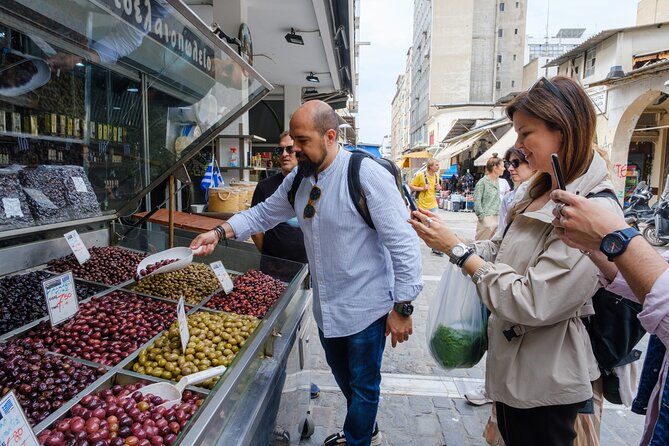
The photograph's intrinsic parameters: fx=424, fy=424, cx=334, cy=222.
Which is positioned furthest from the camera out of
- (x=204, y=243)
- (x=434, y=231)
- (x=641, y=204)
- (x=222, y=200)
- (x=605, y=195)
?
(x=641, y=204)

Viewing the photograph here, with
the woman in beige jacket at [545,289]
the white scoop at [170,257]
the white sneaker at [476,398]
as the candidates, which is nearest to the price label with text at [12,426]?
the woman in beige jacket at [545,289]

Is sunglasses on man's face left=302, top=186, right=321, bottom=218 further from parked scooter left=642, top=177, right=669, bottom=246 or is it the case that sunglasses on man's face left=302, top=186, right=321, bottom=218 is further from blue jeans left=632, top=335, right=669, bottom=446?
parked scooter left=642, top=177, right=669, bottom=246

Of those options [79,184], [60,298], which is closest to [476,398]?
[60,298]

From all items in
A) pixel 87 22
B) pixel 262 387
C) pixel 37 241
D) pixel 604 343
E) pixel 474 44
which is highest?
pixel 474 44

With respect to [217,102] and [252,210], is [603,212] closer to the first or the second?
[252,210]

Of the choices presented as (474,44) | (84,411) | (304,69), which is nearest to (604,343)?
(84,411)

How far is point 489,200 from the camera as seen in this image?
6445 mm

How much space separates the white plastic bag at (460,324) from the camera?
2.13m

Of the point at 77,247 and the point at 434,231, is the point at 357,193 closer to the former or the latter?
the point at 434,231

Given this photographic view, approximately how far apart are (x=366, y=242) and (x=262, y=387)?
0.91 meters

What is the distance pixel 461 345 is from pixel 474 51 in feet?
189

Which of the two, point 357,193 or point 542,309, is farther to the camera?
point 357,193

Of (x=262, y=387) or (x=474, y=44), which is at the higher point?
(x=474, y=44)

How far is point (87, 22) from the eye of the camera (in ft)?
6.31
